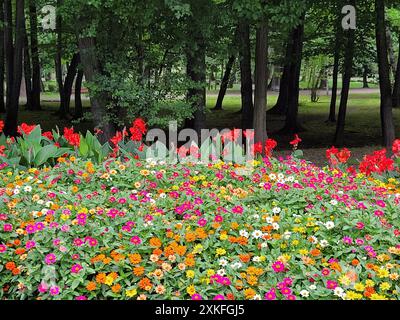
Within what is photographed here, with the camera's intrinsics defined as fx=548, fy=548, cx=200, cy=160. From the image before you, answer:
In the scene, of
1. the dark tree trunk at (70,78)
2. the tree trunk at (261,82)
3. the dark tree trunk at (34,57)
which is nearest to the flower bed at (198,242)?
the tree trunk at (261,82)

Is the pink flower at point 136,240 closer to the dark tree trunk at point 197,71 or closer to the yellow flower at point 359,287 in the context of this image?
the yellow flower at point 359,287

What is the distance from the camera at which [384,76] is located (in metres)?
13.2

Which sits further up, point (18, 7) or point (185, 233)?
point (18, 7)

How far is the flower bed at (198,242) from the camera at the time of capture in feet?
9.51

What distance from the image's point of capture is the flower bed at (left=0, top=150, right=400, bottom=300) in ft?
9.51

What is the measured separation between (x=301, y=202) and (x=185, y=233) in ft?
3.69

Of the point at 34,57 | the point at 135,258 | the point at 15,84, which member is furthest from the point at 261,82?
the point at 34,57

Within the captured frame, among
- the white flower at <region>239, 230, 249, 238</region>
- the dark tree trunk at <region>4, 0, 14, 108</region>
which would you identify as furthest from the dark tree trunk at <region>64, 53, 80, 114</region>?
the white flower at <region>239, 230, 249, 238</region>

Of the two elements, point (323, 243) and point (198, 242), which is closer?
point (323, 243)

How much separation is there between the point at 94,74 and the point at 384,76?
713 cm

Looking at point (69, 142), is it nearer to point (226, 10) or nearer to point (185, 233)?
point (185, 233)

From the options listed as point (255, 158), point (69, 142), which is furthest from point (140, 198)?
point (69, 142)

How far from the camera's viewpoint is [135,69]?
10.0 metres

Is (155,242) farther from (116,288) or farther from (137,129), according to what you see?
(137,129)
